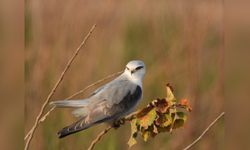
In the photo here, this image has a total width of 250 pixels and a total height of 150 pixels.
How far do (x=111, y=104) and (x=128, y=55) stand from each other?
12cm

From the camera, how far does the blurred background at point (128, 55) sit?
1120 millimetres

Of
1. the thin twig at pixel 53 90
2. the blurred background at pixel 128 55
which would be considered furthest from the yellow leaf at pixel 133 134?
the thin twig at pixel 53 90

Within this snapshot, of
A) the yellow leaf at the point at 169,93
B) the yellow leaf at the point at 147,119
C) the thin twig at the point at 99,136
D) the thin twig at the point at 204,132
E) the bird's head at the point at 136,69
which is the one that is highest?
the bird's head at the point at 136,69

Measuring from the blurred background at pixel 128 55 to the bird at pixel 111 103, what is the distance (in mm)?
21

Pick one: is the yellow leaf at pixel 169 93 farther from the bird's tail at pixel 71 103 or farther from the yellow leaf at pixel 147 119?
the bird's tail at pixel 71 103

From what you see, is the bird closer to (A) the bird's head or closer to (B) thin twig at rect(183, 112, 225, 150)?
(A) the bird's head

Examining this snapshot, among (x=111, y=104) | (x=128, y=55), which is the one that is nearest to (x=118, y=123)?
(x=111, y=104)

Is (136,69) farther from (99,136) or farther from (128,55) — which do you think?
(99,136)

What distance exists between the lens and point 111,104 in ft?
3.67

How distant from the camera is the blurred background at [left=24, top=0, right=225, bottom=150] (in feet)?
3.67

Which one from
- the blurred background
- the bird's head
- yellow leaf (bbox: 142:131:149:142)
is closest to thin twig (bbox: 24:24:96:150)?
the blurred background
